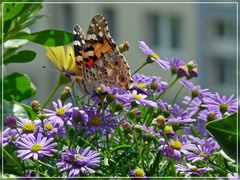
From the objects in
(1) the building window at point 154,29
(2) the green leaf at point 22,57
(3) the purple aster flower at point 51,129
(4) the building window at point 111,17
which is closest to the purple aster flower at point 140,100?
(3) the purple aster flower at point 51,129

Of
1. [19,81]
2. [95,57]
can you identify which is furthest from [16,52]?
[95,57]

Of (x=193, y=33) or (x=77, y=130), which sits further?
(x=193, y=33)

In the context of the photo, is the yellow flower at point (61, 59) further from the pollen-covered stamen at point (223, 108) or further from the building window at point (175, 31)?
the building window at point (175, 31)

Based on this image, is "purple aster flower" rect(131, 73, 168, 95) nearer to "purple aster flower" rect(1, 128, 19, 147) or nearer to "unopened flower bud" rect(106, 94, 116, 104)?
"unopened flower bud" rect(106, 94, 116, 104)

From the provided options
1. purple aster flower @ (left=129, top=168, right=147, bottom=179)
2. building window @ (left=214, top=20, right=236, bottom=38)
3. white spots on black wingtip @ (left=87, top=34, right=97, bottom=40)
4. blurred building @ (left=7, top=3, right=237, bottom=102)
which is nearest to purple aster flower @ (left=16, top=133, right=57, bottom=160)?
purple aster flower @ (left=129, top=168, right=147, bottom=179)

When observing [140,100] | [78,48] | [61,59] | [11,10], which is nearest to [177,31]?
[61,59]

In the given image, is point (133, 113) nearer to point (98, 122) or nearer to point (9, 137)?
point (98, 122)

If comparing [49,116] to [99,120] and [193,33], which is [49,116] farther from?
[193,33]

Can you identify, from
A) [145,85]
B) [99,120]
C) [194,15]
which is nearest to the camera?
[99,120]

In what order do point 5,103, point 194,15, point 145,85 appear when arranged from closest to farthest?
1. point 145,85
2. point 5,103
3. point 194,15
